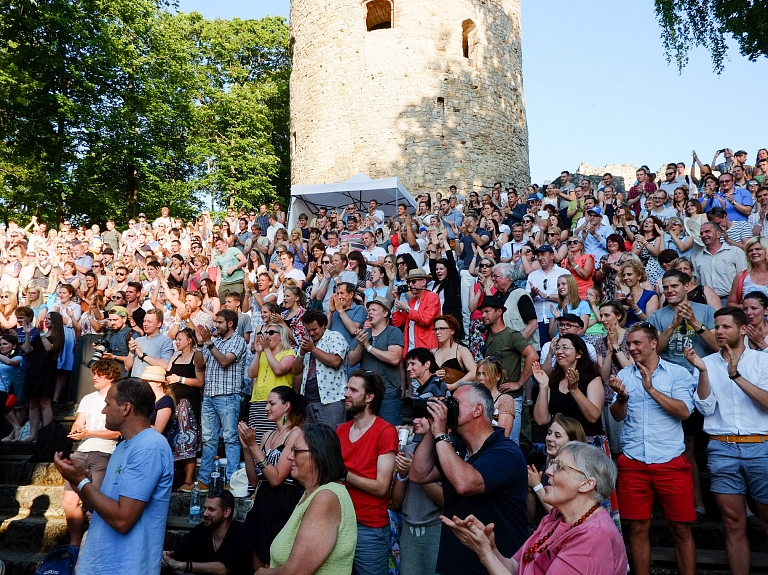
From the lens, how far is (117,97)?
842 inches

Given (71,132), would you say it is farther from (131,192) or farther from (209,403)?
(209,403)

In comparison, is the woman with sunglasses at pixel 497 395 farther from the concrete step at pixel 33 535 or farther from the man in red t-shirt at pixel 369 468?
the concrete step at pixel 33 535

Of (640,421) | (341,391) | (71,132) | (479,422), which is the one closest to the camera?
(479,422)

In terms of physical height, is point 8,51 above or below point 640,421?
above

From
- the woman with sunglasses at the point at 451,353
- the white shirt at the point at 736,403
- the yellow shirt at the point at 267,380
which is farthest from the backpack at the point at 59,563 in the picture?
the white shirt at the point at 736,403

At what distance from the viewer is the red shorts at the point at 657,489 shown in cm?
408

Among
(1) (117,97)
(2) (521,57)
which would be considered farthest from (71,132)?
(2) (521,57)

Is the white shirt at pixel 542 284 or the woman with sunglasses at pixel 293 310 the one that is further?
the white shirt at pixel 542 284

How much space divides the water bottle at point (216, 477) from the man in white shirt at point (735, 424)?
3.53 meters

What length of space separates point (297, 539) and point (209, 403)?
344 cm

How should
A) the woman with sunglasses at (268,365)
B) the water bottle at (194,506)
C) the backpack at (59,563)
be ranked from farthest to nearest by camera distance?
1. the woman with sunglasses at (268,365)
2. the water bottle at (194,506)
3. the backpack at (59,563)

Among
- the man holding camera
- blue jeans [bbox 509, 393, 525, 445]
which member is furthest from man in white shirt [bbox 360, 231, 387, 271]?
the man holding camera

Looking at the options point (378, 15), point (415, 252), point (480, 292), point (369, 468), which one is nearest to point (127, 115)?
point (378, 15)

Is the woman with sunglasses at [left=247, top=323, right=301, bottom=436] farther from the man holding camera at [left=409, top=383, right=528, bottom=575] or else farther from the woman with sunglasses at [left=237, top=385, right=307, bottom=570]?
the man holding camera at [left=409, top=383, right=528, bottom=575]
